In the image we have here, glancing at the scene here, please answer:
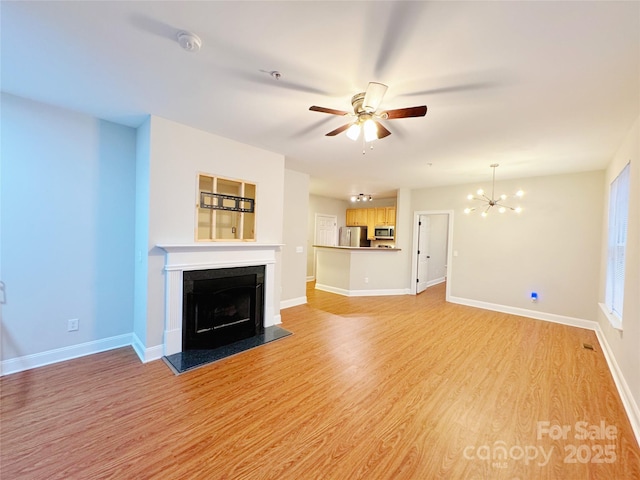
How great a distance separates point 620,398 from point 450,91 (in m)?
3.16

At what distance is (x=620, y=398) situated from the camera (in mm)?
2379

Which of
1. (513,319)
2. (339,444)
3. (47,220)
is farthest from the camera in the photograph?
(513,319)

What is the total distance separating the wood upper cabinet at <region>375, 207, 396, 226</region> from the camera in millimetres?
7637

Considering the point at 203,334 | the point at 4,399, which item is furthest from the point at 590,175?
the point at 4,399

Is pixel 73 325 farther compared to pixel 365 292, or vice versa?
pixel 365 292

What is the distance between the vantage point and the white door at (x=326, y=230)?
313 inches

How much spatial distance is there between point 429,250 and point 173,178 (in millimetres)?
6729

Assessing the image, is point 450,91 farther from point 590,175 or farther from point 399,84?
point 590,175

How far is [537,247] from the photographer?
4.75 metres

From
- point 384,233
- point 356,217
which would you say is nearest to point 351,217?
point 356,217

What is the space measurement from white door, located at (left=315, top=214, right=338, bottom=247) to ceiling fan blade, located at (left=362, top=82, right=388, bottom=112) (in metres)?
5.93

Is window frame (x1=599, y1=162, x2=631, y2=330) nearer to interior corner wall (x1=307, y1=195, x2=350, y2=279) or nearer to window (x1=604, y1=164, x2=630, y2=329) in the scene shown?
window (x1=604, y1=164, x2=630, y2=329)

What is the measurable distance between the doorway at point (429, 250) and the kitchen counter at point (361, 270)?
0.45m

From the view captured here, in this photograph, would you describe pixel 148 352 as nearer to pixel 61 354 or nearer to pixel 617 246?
pixel 61 354
